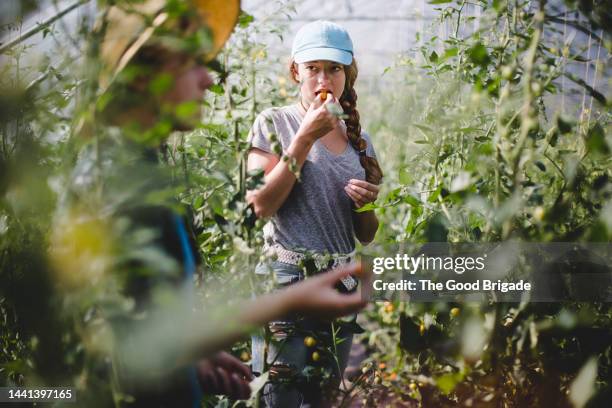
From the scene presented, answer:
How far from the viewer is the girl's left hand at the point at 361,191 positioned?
1.44 m

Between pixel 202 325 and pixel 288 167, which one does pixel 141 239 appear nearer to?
pixel 202 325

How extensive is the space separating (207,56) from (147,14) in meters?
0.17

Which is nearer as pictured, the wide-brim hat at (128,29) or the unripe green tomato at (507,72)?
the wide-brim hat at (128,29)

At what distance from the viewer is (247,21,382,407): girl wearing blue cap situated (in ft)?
4.37

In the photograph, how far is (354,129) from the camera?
1.60 meters

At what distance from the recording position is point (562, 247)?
912 mm

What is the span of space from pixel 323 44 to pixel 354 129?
0.26 meters

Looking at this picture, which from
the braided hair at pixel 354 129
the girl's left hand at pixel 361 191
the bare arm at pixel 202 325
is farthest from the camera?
the braided hair at pixel 354 129

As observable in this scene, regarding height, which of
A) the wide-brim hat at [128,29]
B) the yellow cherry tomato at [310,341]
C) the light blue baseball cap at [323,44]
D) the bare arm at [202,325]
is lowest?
the yellow cherry tomato at [310,341]

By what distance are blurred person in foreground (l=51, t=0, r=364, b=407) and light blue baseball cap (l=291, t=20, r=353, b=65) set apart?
78 centimetres

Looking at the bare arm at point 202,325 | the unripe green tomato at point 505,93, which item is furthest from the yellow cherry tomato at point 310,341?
the unripe green tomato at point 505,93

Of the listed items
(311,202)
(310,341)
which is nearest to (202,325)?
(310,341)

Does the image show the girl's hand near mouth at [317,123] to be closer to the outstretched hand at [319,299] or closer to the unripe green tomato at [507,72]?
the unripe green tomato at [507,72]

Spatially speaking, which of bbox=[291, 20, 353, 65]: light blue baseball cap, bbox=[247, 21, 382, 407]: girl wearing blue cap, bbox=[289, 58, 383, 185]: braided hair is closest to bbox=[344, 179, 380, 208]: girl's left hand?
bbox=[247, 21, 382, 407]: girl wearing blue cap
